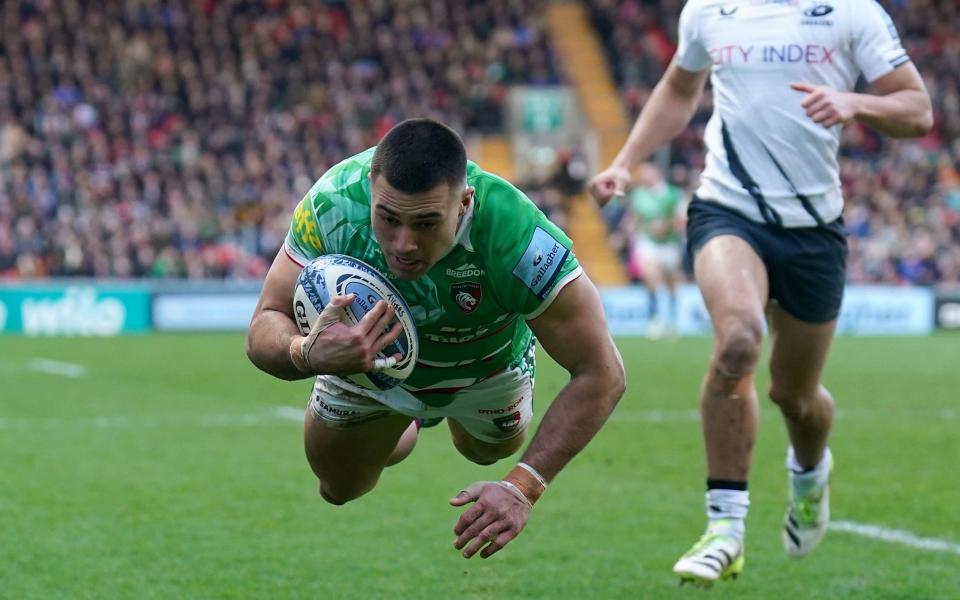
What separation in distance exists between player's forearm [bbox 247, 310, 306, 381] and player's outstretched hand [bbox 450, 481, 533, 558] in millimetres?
586

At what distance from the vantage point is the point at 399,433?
546 cm

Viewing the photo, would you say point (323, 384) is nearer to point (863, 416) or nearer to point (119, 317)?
point (863, 416)

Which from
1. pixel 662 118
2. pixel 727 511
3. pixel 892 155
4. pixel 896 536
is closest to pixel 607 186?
pixel 662 118

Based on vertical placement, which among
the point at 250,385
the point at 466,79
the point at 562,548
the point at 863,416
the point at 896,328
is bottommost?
the point at 896,328

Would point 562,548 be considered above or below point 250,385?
above

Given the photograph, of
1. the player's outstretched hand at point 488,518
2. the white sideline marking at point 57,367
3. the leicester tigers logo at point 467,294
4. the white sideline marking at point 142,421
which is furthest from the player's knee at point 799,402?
the white sideline marking at point 57,367

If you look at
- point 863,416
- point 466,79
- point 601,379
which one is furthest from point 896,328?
point 601,379

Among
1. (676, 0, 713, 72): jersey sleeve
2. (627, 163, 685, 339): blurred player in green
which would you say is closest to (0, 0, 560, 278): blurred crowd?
(627, 163, 685, 339): blurred player in green

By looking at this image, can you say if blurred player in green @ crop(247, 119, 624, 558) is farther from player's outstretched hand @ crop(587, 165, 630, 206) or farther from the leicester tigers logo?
player's outstretched hand @ crop(587, 165, 630, 206)

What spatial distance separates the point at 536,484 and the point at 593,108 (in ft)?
96.8

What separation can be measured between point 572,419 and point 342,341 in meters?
0.81

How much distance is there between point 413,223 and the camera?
12.8 feet

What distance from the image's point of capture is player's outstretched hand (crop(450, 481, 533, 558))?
12.3ft

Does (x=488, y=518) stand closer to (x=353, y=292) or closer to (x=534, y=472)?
(x=534, y=472)
